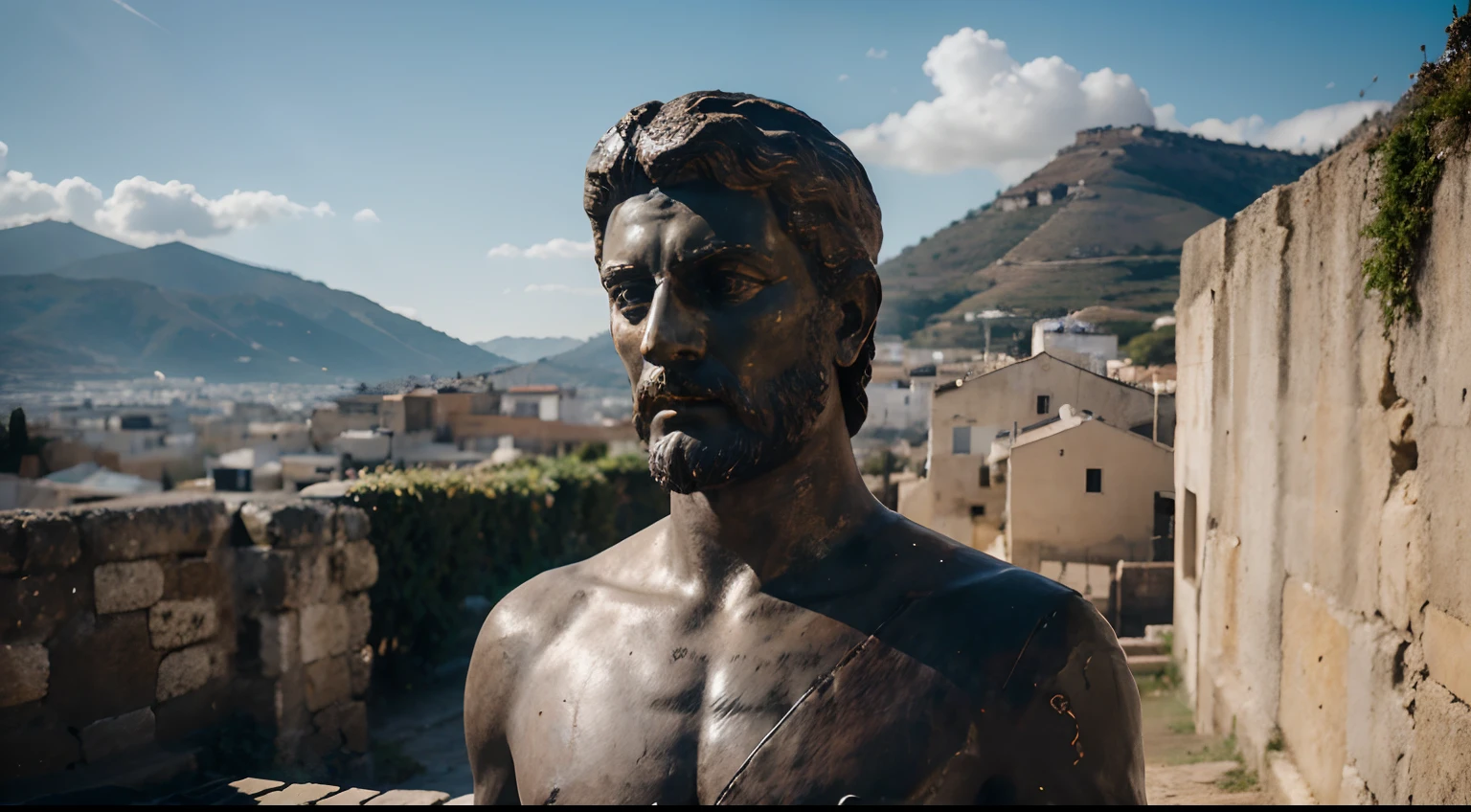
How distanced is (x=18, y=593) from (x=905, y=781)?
6120 millimetres

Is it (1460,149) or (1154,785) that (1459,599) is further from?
(1154,785)

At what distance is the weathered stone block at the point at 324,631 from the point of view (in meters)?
7.95

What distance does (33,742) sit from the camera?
19.4ft

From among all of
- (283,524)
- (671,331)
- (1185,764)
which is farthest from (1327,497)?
(283,524)

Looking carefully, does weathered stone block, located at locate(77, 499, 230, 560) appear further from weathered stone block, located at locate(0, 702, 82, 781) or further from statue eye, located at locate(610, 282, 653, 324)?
statue eye, located at locate(610, 282, 653, 324)

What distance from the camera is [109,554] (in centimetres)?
639

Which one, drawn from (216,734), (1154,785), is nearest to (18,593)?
(216,734)

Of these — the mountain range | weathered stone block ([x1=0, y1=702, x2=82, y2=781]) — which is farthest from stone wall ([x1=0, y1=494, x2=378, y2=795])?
the mountain range

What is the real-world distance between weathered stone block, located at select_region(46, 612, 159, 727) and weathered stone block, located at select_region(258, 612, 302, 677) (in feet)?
2.88

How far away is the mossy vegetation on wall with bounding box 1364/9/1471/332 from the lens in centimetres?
378

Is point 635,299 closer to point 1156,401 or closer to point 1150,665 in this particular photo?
point 1156,401

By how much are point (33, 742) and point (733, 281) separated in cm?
617

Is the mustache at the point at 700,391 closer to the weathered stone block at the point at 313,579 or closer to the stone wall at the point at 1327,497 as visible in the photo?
the stone wall at the point at 1327,497

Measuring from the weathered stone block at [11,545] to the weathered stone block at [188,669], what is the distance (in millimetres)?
1339
